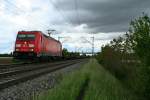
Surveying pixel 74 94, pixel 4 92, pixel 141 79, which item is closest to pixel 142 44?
pixel 141 79

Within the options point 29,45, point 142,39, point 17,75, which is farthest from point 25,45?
point 142,39

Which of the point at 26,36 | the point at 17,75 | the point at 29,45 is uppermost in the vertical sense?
the point at 26,36

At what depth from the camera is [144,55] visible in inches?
333

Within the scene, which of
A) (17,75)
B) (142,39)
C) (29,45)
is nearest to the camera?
(142,39)

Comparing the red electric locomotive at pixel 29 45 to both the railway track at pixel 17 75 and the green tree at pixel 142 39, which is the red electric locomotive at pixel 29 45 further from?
the green tree at pixel 142 39

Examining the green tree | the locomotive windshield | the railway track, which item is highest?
the locomotive windshield

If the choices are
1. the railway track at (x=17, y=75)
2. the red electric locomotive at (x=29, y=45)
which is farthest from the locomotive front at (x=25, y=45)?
the railway track at (x=17, y=75)

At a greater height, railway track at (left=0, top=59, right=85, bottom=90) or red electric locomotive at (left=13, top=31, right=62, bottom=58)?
red electric locomotive at (left=13, top=31, right=62, bottom=58)

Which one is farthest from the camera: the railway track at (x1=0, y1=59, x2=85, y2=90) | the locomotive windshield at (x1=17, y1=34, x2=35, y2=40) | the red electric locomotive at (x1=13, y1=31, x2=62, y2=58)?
the locomotive windshield at (x1=17, y1=34, x2=35, y2=40)

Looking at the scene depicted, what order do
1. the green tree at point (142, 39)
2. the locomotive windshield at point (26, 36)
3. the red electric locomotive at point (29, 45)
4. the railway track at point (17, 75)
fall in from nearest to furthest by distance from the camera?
the green tree at point (142, 39) < the railway track at point (17, 75) < the red electric locomotive at point (29, 45) < the locomotive windshield at point (26, 36)

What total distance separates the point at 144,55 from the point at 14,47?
1029 inches

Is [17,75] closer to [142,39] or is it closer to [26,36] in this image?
[142,39]

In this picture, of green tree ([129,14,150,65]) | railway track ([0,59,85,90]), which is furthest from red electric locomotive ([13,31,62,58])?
green tree ([129,14,150,65])

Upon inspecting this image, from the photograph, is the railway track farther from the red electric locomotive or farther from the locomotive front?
the locomotive front
